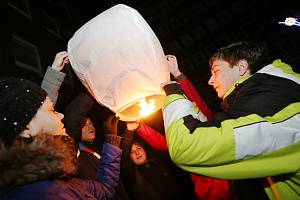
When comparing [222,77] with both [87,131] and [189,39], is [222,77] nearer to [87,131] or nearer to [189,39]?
[87,131]

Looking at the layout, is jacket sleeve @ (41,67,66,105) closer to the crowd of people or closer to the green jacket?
the crowd of people

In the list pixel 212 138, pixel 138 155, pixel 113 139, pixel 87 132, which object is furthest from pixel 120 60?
pixel 138 155

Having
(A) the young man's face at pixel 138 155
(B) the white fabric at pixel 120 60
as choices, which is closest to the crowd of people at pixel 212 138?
(B) the white fabric at pixel 120 60

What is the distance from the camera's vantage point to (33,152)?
69.6 inches

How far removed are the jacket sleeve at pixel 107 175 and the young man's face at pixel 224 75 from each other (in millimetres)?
1124

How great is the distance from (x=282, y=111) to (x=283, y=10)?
20.6m

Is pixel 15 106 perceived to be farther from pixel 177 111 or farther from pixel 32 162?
pixel 177 111

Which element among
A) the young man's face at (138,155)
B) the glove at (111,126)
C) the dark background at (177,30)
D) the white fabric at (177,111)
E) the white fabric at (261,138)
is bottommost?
the young man's face at (138,155)

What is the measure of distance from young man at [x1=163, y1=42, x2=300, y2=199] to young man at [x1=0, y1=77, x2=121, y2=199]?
728 millimetres

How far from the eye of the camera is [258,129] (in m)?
1.57

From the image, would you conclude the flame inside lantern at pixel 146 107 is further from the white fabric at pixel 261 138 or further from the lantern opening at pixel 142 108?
the white fabric at pixel 261 138

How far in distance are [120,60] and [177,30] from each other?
23.8 meters

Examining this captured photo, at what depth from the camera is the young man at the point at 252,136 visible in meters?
1.58

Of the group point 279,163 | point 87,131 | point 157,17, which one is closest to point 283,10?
point 157,17
